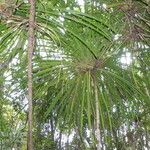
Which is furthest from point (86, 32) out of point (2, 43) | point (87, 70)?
point (2, 43)

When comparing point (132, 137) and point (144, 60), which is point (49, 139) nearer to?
point (132, 137)

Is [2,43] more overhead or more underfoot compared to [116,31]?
more underfoot

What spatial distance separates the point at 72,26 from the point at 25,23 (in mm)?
1127

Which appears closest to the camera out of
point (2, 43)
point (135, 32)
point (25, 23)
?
point (25, 23)

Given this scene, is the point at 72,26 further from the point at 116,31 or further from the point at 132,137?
the point at 132,137

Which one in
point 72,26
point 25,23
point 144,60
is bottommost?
point 25,23

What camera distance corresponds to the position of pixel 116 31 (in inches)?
114

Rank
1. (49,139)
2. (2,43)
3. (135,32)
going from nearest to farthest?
(2,43), (135,32), (49,139)

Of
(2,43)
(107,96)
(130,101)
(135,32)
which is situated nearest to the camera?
(2,43)

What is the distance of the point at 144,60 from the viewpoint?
3.19 m

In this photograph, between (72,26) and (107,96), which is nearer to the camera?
(72,26)

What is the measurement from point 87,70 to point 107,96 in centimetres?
53

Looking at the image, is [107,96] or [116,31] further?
[107,96]

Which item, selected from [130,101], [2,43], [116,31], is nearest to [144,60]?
[116,31]
